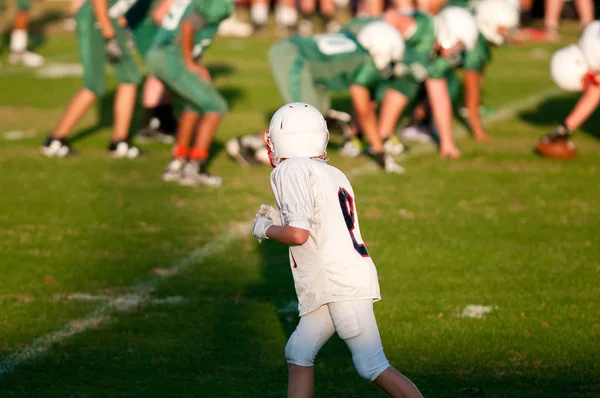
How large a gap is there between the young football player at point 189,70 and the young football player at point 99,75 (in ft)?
3.19

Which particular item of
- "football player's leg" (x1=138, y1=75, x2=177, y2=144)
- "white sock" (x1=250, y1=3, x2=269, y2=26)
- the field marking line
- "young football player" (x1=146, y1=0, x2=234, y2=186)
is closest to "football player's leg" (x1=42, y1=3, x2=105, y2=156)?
"football player's leg" (x1=138, y1=75, x2=177, y2=144)

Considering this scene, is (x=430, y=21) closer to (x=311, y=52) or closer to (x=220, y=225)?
(x=311, y=52)

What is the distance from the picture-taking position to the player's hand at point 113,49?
8.62 m

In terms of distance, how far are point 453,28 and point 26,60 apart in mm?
7580

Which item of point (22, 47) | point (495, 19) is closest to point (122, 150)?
point (495, 19)

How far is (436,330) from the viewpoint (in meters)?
4.80

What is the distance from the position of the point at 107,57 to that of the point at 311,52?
1924mm

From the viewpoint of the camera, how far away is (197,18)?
304 inches

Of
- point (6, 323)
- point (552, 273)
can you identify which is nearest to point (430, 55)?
point (552, 273)

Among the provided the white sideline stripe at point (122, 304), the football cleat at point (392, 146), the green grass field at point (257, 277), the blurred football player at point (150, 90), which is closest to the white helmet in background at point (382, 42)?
the green grass field at point (257, 277)

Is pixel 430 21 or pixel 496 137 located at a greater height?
pixel 430 21

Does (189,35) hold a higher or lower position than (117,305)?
higher

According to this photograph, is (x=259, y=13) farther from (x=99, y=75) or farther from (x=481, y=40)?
(x=99, y=75)

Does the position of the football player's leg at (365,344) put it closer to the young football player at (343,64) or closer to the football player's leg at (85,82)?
the young football player at (343,64)
